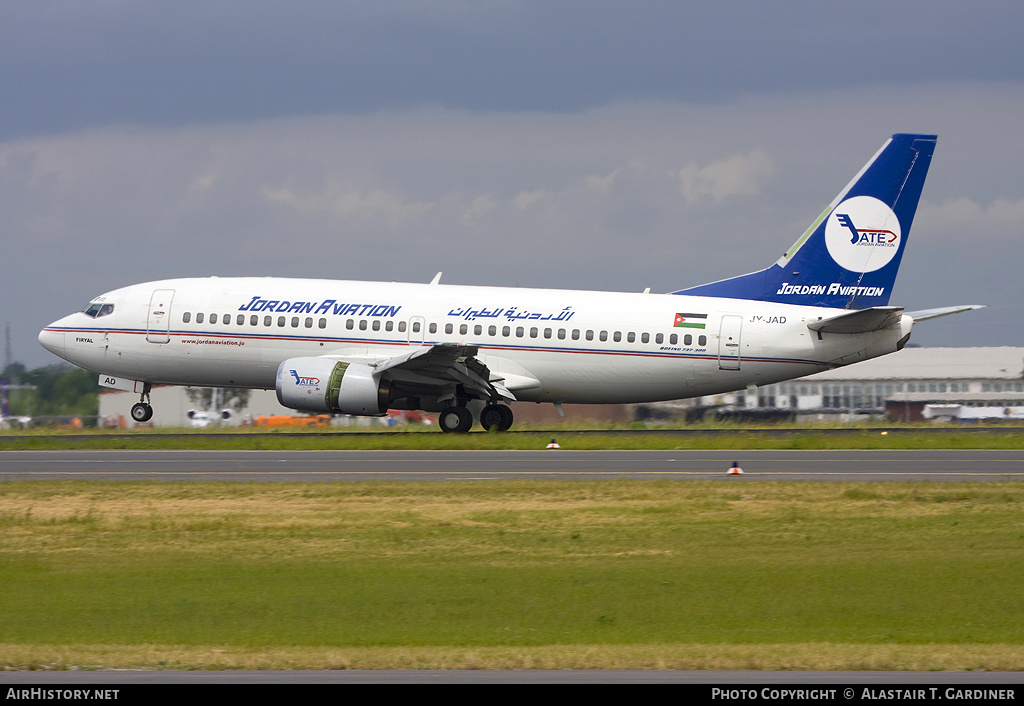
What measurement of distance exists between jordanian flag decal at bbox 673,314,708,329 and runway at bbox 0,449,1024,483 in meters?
5.66

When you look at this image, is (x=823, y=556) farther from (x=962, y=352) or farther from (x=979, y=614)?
(x=962, y=352)

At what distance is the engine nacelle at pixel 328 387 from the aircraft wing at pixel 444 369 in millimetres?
531

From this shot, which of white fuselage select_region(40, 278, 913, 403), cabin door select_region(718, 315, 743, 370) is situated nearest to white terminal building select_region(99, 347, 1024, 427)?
white fuselage select_region(40, 278, 913, 403)

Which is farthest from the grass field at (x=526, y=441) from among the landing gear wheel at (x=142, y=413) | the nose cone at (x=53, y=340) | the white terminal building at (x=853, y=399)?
the white terminal building at (x=853, y=399)

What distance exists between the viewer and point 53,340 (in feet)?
124

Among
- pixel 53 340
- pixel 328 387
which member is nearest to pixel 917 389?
pixel 328 387

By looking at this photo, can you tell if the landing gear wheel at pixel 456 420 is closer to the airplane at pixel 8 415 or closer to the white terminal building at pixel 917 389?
the white terminal building at pixel 917 389

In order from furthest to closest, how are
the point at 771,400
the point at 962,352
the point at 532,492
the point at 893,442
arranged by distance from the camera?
1. the point at 962,352
2. the point at 771,400
3. the point at 893,442
4. the point at 532,492

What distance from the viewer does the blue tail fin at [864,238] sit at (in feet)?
A: 117

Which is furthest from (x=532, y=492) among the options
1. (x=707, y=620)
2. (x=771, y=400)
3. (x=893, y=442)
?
(x=771, y=400)

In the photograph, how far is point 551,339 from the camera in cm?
3531

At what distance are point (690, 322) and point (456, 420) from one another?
742 centimetres

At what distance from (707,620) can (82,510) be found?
39.5ft

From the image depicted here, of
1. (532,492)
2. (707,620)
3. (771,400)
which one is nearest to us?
(707,620)
